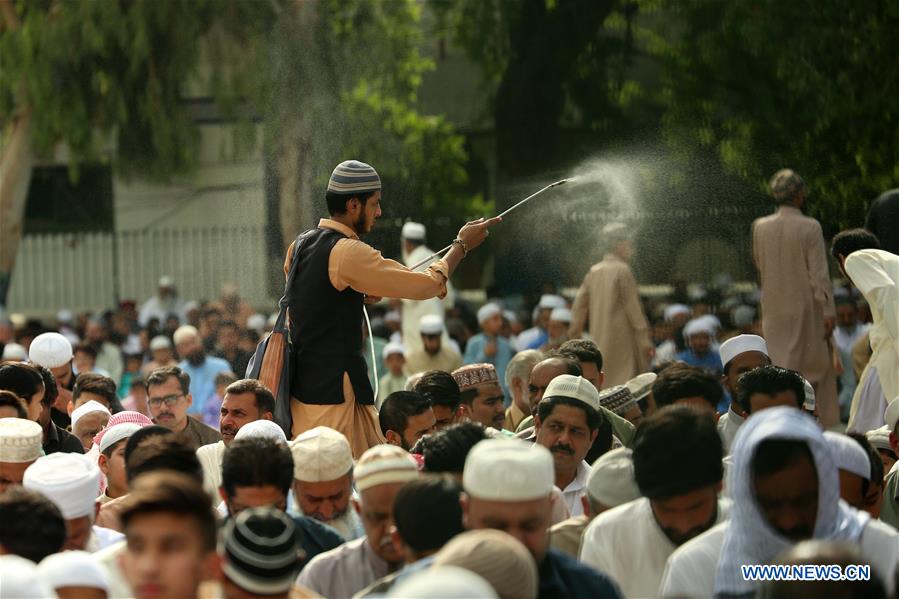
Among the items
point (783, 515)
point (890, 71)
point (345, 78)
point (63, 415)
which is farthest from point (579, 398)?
point (345, 78)

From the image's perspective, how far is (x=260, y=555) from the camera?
4141 millimetres

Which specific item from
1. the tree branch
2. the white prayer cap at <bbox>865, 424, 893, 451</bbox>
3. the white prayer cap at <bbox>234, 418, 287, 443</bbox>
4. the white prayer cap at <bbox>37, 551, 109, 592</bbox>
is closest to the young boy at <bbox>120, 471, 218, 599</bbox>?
the white prayer cap at <bbox>37, 551, 109, 592</bbox>

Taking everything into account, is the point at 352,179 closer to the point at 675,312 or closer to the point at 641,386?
the point at 641,386

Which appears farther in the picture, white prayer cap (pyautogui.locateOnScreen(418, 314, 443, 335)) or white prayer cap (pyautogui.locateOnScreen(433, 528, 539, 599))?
white prayer cap (pyautogui.locateOnScreen(418, 314, 443, 335))

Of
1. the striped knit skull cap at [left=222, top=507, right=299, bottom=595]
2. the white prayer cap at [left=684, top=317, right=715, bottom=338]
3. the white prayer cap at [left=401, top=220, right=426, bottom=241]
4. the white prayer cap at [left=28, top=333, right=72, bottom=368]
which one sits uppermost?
the striped knit skull cap at [left=222, top=507, right=299, bottom=595]

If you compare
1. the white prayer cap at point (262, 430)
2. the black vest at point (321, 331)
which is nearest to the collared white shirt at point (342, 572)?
the white prayer cap at point (262, 430)

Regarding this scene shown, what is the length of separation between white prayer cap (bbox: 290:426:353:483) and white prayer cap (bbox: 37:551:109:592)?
4.66 ft

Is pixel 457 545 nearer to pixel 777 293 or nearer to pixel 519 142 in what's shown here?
pixel 777 293

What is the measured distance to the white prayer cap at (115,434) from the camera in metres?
7.02

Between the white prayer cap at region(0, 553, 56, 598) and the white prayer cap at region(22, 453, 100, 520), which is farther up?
the white prayer cap at region(0, 553, 56, 598)

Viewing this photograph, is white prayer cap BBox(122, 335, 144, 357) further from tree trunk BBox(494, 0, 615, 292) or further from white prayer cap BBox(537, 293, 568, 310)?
white prayer cap BBox(537, 293, 568, 310)

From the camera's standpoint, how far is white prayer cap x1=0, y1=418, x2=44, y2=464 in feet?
20.1

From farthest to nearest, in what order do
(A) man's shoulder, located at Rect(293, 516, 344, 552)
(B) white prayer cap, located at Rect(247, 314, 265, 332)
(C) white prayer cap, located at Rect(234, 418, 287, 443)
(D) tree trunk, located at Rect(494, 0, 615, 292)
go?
(D) tree trunk, located at Rect(494, 0, 615, 292), (B) white prayer cap, located at Rect(247, 314, 265, 332), (C) white prayer cap, located at Rect(234, 418, 287, 443), (A) man's shoulder, located at Rect(293, 516, 344, 552)

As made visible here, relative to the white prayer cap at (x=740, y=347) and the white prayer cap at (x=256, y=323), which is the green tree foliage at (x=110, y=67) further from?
the white prayer cap at (x=740, y=347)
